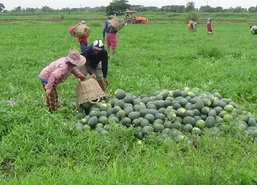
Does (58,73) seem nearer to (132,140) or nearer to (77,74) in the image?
(77,74)

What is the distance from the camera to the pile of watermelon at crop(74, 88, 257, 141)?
19.8 ft

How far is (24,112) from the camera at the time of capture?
263 inches

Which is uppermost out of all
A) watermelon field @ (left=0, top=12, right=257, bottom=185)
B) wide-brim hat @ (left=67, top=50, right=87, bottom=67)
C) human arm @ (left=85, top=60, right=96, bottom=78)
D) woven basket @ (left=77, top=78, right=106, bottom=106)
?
wide-brim hat @ (left=67, top=50, right=87, bottom=67)

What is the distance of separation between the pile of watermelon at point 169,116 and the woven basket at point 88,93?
0.45 ft

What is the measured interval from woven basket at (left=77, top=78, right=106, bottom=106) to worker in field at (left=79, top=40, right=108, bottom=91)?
0.82m

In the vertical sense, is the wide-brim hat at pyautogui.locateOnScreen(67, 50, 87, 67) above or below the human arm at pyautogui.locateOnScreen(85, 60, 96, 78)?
above

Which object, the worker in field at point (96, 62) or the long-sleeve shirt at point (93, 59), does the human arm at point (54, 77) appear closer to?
the worker in field at point (96, 62)

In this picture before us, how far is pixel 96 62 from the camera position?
8328 mm

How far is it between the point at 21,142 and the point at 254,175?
313cm

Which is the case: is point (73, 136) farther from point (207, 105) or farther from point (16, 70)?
point (16, 70)

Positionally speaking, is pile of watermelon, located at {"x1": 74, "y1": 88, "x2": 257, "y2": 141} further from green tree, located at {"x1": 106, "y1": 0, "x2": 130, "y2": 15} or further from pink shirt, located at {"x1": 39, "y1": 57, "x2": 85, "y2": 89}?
green tree, located at {"x1": 106, "y1": 0, "x2": 130, "y2": 15}

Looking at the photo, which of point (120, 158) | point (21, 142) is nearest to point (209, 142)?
point (120, 158)

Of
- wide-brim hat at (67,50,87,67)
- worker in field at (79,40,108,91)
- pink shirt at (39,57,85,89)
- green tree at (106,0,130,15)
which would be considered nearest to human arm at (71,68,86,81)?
pink shirt at (39,57,85,89)

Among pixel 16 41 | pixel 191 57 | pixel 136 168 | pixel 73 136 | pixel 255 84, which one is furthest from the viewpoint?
pixel 16 41
